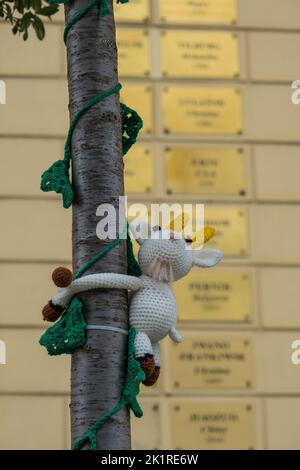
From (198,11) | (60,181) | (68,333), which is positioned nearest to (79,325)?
(68,333)

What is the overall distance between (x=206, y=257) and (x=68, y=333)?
88cm

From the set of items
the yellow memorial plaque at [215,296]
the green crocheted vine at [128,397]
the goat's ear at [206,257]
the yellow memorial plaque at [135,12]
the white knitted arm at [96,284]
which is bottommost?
the green crocheted vine at [128,397]

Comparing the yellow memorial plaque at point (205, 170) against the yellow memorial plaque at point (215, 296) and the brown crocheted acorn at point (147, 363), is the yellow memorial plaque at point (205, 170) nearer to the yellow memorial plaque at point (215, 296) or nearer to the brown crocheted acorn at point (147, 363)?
the yellow memorial plaque at point (215, 296)

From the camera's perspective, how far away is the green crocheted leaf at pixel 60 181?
383 centimetres

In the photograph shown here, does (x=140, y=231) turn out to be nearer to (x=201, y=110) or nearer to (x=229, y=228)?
(x=229, y=228)

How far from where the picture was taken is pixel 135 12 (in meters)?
7.85

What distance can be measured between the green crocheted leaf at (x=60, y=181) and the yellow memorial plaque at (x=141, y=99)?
3.58 metres

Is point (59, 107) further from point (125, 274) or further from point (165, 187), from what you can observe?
point (125, 274)

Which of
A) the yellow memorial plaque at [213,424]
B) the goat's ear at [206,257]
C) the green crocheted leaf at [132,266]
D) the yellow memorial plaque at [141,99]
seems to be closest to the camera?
the green crocheted leaf at [132,266]

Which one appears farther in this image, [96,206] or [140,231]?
[140,231]

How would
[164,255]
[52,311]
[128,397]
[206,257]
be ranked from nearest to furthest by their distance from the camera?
[128,397], [52,311], [164,255], [206,257]

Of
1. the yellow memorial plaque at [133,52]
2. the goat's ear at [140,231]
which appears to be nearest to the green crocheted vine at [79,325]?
the goat's ear at [140,231]

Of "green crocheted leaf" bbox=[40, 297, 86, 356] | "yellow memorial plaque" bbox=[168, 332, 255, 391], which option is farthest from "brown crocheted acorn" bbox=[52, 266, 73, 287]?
"yellow memorial plaque" bbox=[168, 332, 255, 391]

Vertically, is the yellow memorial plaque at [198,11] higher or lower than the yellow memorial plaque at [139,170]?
higher
